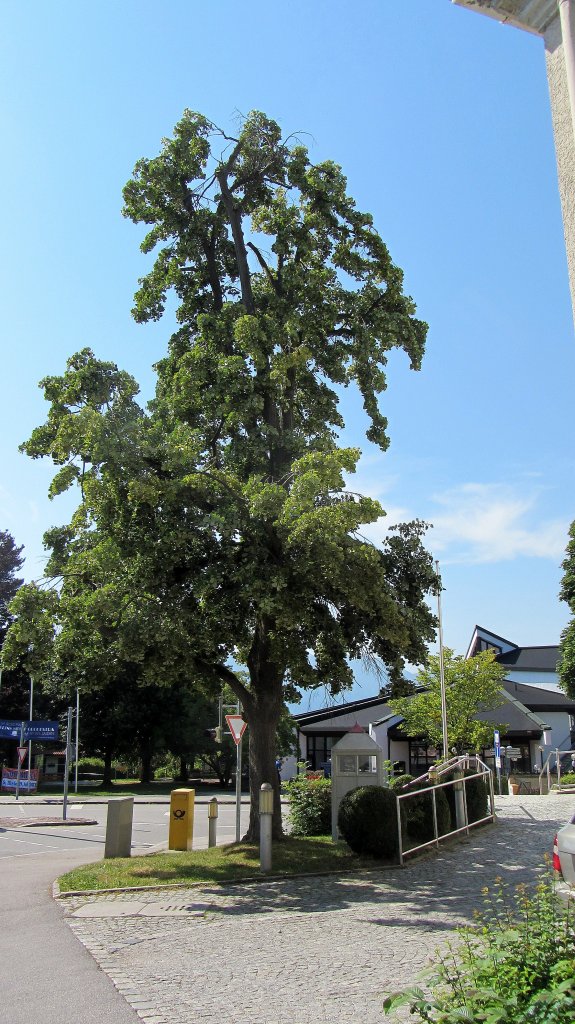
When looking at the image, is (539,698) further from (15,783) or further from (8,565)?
(8,565)

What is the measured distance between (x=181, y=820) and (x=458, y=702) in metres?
23.2

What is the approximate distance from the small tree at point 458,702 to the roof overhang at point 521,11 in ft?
110

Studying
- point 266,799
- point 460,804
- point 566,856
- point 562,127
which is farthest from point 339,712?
point 562,127

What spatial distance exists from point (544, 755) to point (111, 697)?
82.9 ft

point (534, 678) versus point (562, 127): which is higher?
point (534, 678)

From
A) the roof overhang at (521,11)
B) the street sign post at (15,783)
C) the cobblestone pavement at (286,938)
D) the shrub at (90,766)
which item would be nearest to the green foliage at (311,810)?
the cobblestone pavement at (286,938)

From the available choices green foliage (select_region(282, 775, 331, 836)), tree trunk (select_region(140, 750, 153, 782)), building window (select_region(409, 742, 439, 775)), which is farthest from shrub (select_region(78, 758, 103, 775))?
green foliage (select_region(282, 775, 331, 836))

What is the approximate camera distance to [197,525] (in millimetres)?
13789

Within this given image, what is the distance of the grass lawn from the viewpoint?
12289 millimetres

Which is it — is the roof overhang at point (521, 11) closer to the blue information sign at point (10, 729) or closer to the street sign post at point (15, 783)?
the blue information sign at point (10, 729)

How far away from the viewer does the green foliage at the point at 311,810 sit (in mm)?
18797

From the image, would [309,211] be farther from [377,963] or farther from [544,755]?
[544,755]

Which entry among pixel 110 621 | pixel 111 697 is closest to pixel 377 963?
pixel 110 621

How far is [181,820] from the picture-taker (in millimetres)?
16344
